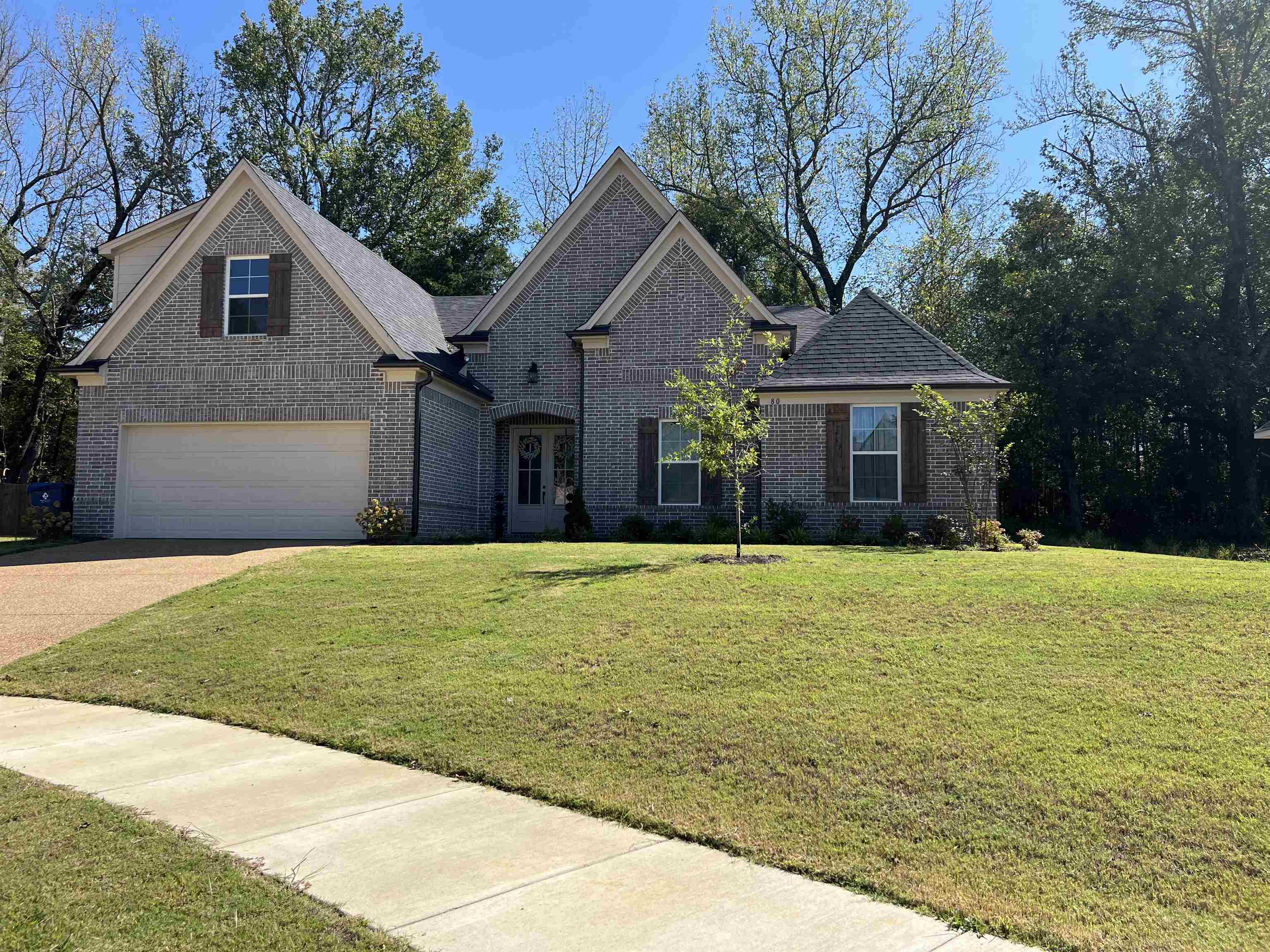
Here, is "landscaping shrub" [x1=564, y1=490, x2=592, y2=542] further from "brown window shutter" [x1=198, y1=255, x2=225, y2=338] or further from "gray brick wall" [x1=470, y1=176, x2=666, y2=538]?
"brown window shutter" [x1=198, y1=255, x2=225, y2=338]

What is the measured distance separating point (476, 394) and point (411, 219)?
19222 millimetres

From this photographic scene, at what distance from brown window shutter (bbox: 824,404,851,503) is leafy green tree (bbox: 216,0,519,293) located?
68.4ft

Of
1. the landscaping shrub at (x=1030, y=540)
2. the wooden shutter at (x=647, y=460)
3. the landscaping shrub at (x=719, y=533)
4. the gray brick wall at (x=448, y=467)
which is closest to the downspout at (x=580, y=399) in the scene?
the wooden shutter at (x=647, y=460)

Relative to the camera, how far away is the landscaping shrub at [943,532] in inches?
595

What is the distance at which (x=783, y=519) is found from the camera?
17688mm

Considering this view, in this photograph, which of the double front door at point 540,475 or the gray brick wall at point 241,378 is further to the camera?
the double front door at point 540,475

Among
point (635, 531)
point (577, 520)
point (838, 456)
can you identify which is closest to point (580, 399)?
point (577, 520)

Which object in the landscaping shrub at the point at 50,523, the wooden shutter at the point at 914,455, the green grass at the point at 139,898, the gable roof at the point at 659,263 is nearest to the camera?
the green grass at the point at 139,898

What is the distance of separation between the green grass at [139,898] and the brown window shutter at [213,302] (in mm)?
15172

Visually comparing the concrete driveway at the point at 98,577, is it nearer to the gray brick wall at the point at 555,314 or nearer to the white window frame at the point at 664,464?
the gray brick wall at the point at 555,314

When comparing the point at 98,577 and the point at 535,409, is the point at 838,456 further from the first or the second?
the point at 98,577

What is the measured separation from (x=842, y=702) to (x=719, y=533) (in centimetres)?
1075

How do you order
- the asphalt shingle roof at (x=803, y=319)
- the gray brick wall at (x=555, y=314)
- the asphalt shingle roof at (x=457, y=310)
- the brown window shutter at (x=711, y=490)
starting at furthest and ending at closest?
the asphalt shingle roof at (x=457, y=310) < the asphalt shingle roof at (x=803, y=319) < the gray brick wall at (x=555, y=314) < the brown window shutter at (x=711, y=490)

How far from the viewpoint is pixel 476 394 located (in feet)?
65.2
